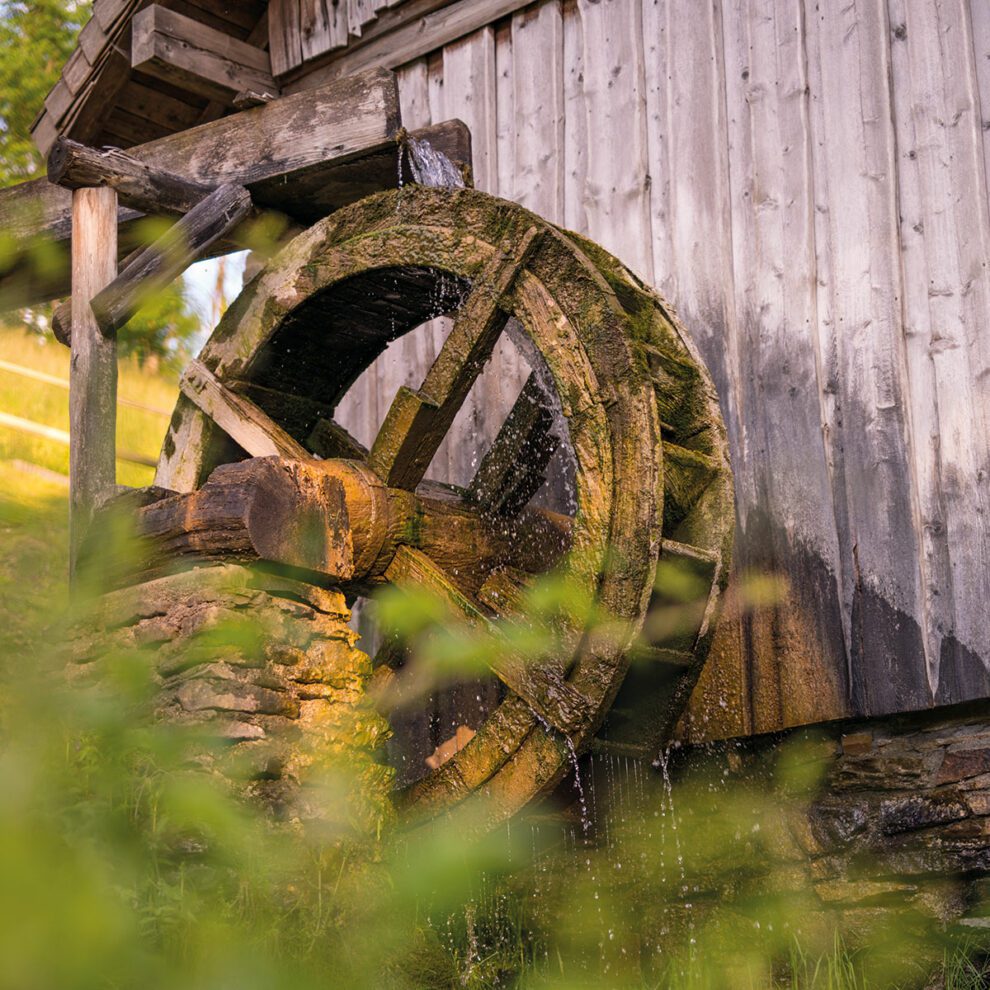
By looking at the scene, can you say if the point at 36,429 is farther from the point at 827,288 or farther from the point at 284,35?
the point at 827,288

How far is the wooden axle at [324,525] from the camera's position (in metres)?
3.93

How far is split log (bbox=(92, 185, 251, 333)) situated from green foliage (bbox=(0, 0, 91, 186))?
8855 mm

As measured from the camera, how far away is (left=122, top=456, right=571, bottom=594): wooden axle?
393 centimetres

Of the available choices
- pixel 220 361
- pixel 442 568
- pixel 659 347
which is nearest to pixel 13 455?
pixel 220 361

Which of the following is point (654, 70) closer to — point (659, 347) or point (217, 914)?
point (659, 347)

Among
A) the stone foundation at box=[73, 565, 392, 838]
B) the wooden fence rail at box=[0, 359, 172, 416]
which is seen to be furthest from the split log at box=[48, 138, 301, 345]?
the wooden fence rail at box=[0, 359, 172, 416]

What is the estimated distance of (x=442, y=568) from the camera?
4.60 meters

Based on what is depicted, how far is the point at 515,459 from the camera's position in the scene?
5.00 meters

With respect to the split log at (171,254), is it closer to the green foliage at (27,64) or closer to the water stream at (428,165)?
the water stream at (428,165)

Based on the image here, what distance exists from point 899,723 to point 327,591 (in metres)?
1.97

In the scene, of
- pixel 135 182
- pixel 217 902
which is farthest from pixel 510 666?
pixel 135 182

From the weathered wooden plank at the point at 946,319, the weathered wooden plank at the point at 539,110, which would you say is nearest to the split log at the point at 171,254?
the weathered wooden plank at the point at 539,110

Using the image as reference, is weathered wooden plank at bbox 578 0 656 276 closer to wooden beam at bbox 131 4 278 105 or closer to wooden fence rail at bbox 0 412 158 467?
wooden beam at bbox 131 4 278 105

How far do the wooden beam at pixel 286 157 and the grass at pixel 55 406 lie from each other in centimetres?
323
